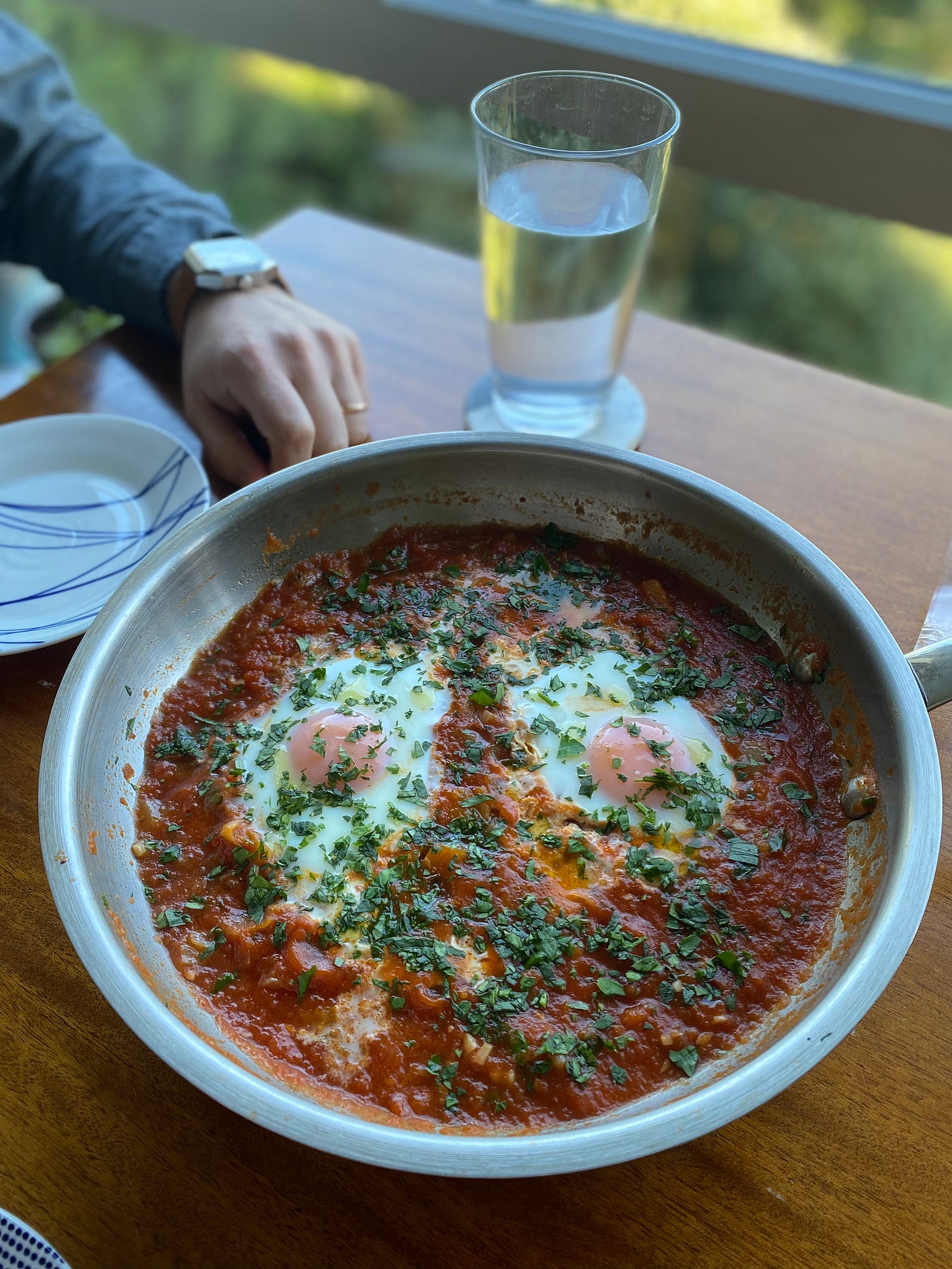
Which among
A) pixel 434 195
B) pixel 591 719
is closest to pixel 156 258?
pixel 591 719

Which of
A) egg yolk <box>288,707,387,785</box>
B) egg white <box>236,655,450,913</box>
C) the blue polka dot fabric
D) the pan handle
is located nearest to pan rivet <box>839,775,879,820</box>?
the pan handle

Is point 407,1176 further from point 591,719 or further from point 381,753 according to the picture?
point 591,719

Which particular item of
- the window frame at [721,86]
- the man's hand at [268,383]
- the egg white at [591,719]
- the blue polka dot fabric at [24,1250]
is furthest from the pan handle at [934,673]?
the window frame at [721,86]

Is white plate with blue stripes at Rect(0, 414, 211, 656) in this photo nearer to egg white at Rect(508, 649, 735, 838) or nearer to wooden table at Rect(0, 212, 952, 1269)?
wooden table at Rect(0, 212, 952, 1269)

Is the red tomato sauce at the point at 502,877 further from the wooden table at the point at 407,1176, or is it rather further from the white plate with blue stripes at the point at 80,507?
the white plate with blue stripes at the point at 80,507

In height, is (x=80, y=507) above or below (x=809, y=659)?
below

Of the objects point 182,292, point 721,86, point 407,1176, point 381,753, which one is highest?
point 721,86

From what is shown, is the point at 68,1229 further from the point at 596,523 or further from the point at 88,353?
the point at 88,353

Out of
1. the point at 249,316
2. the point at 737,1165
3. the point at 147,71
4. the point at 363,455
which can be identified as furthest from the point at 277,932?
the point at 147,71
